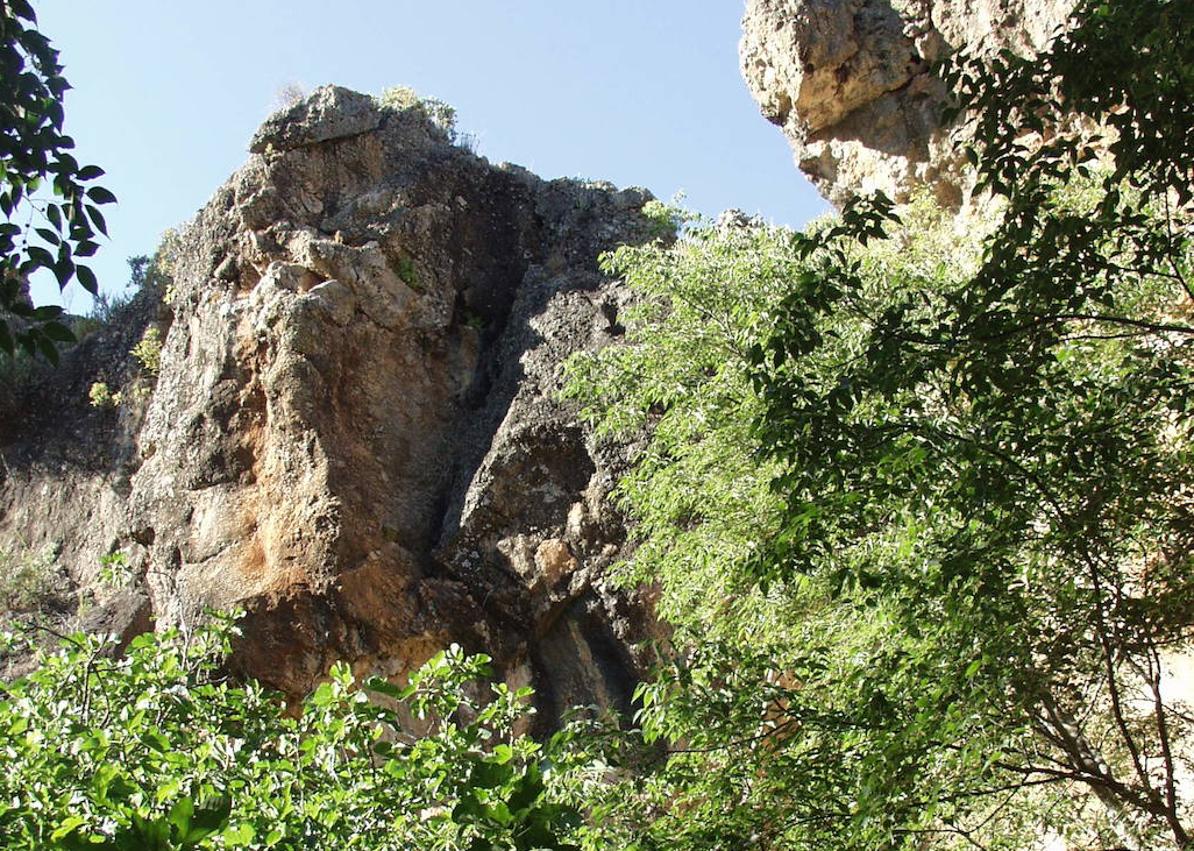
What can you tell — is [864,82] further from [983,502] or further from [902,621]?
[983,502]

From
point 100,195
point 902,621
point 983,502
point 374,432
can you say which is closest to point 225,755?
point 100,195

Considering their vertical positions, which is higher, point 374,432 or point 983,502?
point 374,432

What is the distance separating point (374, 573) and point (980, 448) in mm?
10248

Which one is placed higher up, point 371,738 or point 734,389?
point 734,389

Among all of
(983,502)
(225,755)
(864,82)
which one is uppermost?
(864,82)

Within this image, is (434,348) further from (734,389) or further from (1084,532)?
(1084,532)

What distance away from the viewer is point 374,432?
51.9 ft

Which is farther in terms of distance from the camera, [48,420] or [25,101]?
[48,420]

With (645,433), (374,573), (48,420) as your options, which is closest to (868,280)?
(645,433)

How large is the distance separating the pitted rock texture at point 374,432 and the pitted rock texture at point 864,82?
9.56 feet

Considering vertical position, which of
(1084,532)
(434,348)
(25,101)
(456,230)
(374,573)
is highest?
(456,230)

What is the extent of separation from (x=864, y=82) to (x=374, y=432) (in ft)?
28.9

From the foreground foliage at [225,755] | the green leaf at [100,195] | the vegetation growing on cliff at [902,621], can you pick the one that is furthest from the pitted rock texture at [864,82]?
the green leaf at [100,195]

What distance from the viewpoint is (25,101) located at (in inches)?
155
